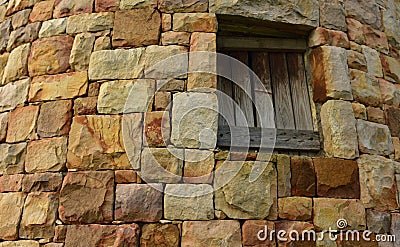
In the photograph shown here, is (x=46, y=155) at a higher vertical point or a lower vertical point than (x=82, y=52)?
lower

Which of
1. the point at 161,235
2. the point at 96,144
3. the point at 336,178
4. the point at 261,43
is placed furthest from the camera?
the point at 261,43

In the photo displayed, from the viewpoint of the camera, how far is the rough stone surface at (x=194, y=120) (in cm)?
308

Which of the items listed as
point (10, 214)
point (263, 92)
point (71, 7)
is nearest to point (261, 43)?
point (263, 92)

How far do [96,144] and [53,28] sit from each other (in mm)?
1097

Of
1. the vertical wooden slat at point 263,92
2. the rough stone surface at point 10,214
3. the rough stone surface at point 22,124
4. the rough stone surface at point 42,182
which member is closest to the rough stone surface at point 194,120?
the vertical wooden slat at point 263,92

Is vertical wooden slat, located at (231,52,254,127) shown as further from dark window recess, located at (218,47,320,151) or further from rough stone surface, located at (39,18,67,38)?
rough stone surface, located at (39,18,67,38)

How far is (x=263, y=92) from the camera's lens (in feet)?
11.8

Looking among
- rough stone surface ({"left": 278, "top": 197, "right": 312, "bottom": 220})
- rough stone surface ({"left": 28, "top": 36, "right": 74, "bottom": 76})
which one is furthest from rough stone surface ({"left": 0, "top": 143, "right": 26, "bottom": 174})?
rough stone surface ({"left": 278, "top": 197, "right": 312, "bottom": 220})

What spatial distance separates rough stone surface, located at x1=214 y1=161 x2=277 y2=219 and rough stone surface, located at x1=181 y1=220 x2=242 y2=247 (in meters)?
0.10

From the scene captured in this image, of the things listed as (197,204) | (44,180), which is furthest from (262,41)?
(44,180)

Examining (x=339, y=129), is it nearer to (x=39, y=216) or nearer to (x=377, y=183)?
(x=377, y=183)

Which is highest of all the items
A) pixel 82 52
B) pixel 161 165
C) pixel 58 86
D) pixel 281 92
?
pixel 82 52

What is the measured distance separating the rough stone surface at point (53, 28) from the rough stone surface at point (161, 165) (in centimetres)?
125

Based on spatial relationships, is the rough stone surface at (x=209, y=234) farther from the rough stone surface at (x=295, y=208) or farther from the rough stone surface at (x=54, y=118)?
the rough stone surface at (x=54, y=118)
